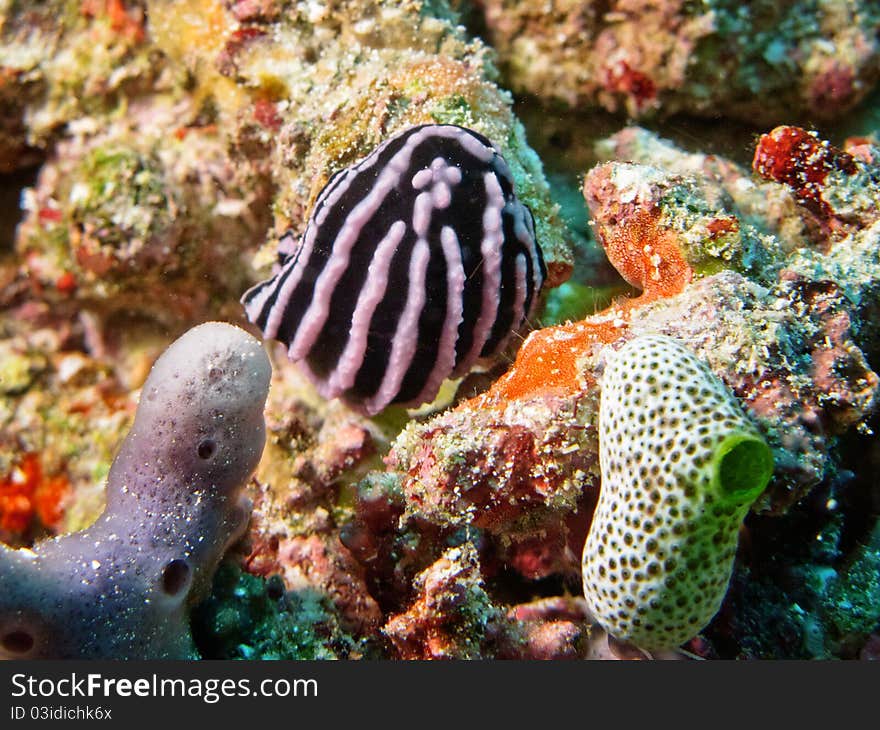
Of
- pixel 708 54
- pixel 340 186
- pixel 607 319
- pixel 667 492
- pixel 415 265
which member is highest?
pixel 708 54

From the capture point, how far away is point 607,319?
2.87 m

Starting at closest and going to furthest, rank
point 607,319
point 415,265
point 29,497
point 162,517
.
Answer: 1. point 162,517
2. point 607,319
3. point 415,265
4. point 29,497

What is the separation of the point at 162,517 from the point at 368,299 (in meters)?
1.25

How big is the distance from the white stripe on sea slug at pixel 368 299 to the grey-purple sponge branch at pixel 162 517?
0.68 meters

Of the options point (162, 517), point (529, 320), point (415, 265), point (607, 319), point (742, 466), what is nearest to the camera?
point (742, 466)

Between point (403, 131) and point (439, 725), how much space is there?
8.36 ft

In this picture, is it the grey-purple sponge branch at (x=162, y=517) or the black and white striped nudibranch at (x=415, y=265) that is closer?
the grey-purple sponge branch at (x=162, y=517)

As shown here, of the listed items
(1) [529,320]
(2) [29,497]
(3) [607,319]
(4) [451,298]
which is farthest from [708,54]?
(2) [29,497]

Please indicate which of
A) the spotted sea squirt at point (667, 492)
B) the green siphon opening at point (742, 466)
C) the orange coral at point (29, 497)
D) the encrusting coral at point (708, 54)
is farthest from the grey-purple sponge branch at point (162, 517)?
the encrusting coral at point (708, 54)

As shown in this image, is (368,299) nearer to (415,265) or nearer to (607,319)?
(415,265)

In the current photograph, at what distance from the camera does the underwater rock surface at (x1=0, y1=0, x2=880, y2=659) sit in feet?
8.64

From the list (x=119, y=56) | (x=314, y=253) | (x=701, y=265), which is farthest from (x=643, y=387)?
(x=119, y=56)

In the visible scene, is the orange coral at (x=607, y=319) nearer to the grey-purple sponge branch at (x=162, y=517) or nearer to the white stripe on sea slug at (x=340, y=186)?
the grey-purple sponge branch at (x=162, y=517)

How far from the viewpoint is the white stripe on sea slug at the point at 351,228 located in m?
3.05
